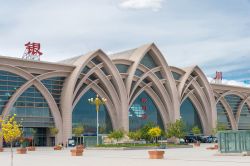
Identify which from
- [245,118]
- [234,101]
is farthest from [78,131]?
[245,118]

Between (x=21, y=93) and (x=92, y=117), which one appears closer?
(x=21, y=93)

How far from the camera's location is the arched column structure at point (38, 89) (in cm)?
7275

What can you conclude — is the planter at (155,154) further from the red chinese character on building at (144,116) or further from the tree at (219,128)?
the tree at (219,128)

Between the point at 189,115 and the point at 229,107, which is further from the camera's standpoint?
the point at 229,107

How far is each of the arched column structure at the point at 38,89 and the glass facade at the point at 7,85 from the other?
1.89 ft

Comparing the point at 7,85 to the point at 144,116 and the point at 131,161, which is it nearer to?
the point at 144,116

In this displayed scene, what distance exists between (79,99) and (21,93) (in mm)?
12809

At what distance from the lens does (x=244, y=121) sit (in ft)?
398

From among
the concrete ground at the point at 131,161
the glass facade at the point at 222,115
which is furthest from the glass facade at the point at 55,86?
the glass facade at the point at 222,115

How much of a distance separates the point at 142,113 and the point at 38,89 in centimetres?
2729

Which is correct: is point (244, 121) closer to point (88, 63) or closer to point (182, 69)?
point (182, 69)

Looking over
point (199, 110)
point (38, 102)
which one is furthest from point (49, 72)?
point (199, 110)

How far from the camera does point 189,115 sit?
105688 mm

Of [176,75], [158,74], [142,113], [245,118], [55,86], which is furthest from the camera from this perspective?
[245,118]
